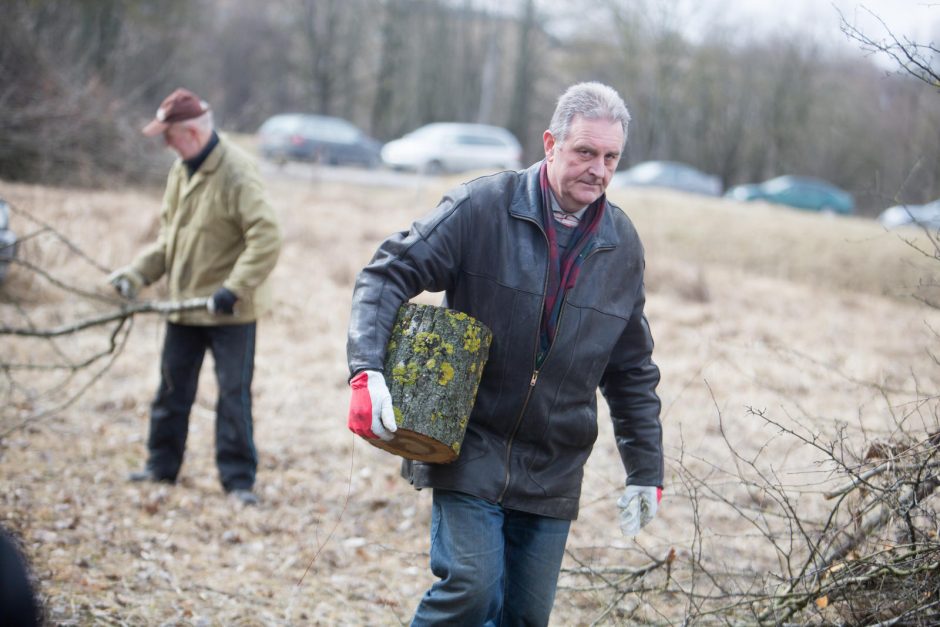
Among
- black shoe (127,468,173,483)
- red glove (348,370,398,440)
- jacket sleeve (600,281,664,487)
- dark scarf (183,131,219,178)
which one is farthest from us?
black shoe (127,468,173,483)

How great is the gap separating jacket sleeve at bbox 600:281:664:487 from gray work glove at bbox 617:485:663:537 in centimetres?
2

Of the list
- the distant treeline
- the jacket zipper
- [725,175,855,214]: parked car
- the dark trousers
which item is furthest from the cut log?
[725,175,855,214]: parked car

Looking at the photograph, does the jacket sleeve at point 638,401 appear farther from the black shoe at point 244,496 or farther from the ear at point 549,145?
the black shoe at point 244,496

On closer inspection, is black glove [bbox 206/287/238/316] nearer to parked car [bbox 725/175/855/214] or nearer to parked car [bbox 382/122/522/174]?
parked car [bbox 382/122/522/174]

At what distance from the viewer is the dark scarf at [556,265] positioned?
2924 mm

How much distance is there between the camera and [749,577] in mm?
4004

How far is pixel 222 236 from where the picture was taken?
5.14 meters

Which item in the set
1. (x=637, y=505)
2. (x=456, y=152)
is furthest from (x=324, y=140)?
(x=637, y=505)

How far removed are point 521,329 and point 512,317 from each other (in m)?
0.05

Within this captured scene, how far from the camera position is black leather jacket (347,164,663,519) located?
9.48 ft

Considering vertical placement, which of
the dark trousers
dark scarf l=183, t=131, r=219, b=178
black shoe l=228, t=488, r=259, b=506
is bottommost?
black shoe l=228, t=488, r=259, b=506

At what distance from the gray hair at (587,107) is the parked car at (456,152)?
2287 cm

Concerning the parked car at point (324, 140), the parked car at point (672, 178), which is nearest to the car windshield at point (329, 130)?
the parked car at point (324, 140)

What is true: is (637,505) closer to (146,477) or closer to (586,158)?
(586,158)
